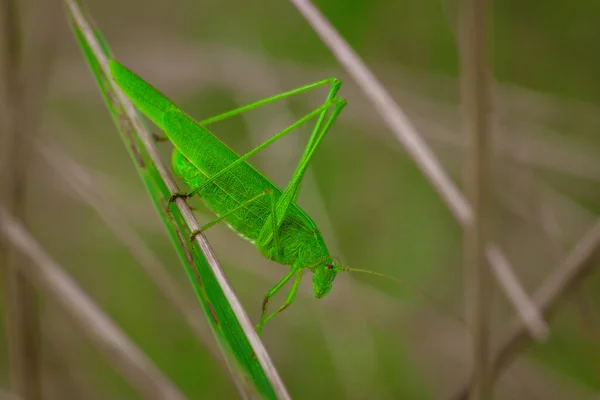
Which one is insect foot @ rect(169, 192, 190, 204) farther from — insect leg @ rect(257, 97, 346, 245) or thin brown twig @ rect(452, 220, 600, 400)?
thin brown twig @ rect(452, 220, 600, 400)

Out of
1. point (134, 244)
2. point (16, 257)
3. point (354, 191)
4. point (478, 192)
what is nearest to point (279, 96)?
point (478, 192)

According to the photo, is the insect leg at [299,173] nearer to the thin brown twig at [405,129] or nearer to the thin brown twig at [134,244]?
the thin brown twig at [405,129]

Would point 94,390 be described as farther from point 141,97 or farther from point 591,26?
point 591,26

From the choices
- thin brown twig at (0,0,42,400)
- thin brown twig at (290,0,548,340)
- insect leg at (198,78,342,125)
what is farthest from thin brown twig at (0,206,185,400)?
thin brown twig at (290,0,548,340)

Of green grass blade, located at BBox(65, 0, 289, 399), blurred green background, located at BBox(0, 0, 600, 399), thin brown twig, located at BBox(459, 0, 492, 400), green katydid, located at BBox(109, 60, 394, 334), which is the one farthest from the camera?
blurred green background, located at BBox(0, 0, 600, 399)

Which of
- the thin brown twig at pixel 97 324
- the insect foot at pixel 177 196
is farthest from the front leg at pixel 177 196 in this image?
the thin brown twig at pixel 97 324

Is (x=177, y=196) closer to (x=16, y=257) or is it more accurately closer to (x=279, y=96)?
(x=279, y=96)

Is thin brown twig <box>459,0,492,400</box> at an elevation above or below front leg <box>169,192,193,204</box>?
below
